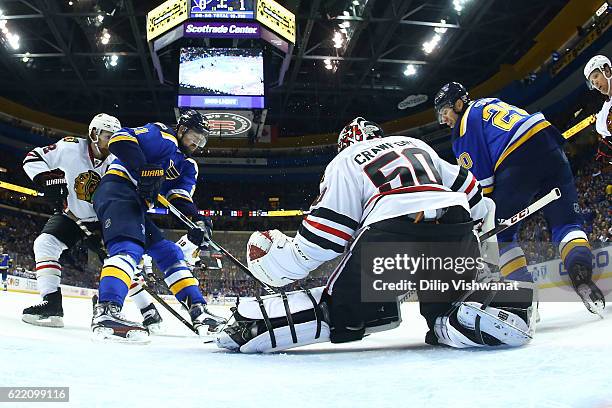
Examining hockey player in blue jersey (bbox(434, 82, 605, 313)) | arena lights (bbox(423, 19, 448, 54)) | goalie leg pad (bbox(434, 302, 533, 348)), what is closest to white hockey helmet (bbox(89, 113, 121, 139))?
hockey player in blue jersey (bbox(434, 82, 605, 313))

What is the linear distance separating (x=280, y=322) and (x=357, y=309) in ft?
0.97

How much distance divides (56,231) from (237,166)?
20585 mm

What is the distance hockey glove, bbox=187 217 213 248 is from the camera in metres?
3.25

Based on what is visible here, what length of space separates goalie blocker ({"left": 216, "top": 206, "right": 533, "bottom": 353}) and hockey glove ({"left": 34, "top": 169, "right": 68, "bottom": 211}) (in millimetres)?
2066

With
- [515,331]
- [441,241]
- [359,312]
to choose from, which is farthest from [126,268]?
[515,331]

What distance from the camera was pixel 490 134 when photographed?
3.02 metres

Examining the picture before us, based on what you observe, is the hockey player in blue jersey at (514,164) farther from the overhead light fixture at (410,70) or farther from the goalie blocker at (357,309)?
the overhead light fixture at (410,70)

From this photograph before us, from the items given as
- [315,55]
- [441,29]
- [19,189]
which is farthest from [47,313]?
[19,189]

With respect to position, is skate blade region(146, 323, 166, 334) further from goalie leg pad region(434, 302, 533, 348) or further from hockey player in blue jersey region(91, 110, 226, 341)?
goalie leg pad region(434, 302, 533, 348)

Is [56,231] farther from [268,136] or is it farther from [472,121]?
[268,136]

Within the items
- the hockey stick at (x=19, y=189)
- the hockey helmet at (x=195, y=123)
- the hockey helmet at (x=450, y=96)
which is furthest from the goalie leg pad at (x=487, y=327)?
the hockey stick at (x=19, y=189)

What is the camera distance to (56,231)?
11.7 ft

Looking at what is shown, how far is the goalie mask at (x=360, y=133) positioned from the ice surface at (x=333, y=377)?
2.89ft

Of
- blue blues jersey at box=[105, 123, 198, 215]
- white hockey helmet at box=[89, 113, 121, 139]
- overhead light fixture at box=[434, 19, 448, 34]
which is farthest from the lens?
overhead light fixture at box=[434, 19, 448, 34]
